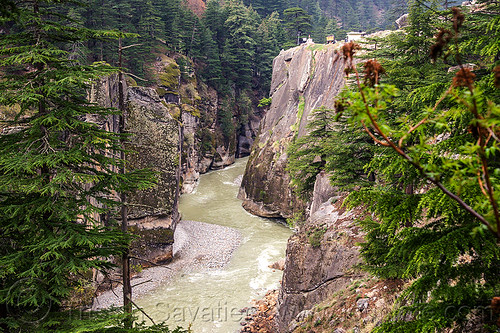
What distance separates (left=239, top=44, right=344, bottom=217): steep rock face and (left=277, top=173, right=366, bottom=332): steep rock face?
15218 mm

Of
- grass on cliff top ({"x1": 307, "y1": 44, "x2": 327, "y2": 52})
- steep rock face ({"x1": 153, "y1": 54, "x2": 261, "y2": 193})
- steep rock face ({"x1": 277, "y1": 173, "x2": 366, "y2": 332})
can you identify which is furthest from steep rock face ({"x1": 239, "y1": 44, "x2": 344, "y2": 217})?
steep rock face ({"x1": 277, "y1": 173, "x2": 366, "y2": 332})

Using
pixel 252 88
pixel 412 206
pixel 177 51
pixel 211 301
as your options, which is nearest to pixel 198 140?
pixel 177 51

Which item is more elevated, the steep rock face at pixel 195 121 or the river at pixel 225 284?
the steep rock face at pixel 195 121

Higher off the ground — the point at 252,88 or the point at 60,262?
the point at 252,88

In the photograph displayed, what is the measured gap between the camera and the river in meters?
15.0

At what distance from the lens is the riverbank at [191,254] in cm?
1759

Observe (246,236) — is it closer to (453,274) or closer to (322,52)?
(322,52)

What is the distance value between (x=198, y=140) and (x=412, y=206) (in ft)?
122

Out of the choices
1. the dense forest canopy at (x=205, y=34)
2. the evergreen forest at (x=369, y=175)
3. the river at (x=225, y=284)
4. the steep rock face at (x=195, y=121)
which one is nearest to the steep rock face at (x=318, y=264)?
the evergreen forest at (x=369, y=175)

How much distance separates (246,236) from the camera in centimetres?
2538

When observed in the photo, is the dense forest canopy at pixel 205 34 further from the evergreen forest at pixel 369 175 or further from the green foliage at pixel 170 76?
the evergreen forest at pixel 369 175

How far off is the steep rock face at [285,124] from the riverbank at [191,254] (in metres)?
5.66

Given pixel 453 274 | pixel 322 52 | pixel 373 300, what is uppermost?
pixel 322 52

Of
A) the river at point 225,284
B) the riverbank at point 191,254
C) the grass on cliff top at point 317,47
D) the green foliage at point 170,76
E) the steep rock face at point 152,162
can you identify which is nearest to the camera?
the river at point 225,284
